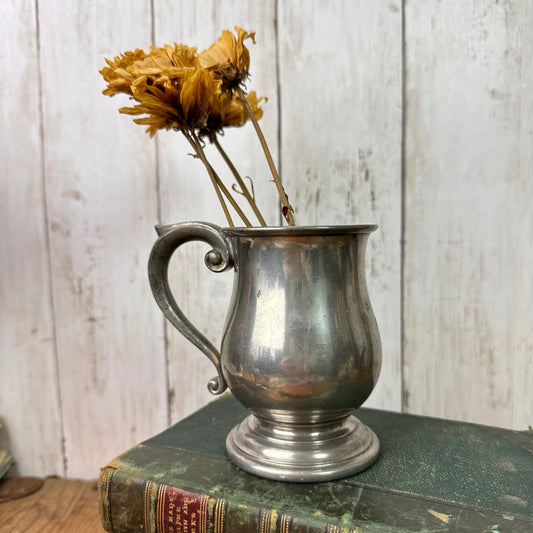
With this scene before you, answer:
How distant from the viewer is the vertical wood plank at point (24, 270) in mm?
879

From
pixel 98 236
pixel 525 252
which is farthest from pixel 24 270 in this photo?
pixel 525 252

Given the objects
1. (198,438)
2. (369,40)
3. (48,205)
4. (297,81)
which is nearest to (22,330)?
(48,205)

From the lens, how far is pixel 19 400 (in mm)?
956

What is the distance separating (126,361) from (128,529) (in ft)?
1.41

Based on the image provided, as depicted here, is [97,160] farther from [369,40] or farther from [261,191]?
[369,40]

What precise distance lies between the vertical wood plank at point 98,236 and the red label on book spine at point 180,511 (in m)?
0.43

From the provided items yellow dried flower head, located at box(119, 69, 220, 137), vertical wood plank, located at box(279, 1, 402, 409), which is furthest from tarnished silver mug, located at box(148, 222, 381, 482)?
vertical wood plank, located at box(279, 1, 402, 409)

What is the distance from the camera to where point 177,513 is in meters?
0.49

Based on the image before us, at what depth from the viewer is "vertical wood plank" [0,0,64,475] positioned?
2.88 ft

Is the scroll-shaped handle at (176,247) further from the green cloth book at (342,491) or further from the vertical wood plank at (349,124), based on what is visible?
the vertical wood plank at (349,124)

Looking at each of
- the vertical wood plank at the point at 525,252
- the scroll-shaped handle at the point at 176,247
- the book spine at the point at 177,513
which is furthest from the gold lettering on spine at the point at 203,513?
the vertical wood plank at the point at 525,252

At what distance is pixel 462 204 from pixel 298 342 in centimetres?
43

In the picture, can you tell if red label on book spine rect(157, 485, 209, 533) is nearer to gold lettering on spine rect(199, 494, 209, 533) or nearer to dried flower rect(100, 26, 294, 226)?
gold lettering on spine rect(199, 494, 209, 533)

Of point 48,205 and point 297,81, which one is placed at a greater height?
point 297,81
